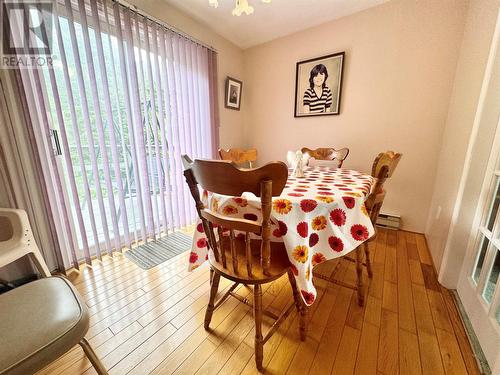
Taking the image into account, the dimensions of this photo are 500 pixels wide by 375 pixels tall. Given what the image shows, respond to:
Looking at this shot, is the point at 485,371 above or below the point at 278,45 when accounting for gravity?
below

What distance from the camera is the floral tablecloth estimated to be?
31.6 inches

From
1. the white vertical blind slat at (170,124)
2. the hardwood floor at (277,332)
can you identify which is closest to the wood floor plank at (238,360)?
the hardwood floor at (277,332)

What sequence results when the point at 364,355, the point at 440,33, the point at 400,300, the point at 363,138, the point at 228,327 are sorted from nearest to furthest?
the point at 364,355, the point at 228,327, the point at 400,300, the point at 440,33, the point at 363,138

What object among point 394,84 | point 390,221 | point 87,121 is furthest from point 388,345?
point 87,121

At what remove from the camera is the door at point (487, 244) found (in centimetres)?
93

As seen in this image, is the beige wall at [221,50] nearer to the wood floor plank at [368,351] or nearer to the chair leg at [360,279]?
the chair leg at [360,279]

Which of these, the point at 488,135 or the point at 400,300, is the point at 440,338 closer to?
the point at 400,300

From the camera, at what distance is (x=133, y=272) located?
5.00 ft

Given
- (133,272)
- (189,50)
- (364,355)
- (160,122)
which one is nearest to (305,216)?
(364,355)

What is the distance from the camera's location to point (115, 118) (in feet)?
5.24

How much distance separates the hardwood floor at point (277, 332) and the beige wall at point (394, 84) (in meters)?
1.05

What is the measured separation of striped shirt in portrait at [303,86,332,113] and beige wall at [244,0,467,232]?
0.45 feet

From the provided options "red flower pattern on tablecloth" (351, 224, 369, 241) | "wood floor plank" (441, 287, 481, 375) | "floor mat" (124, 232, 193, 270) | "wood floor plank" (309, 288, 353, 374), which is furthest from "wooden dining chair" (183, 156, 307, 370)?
"floor mat" (124, 232, 193, 270)

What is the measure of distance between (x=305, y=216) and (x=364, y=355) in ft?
2.44
